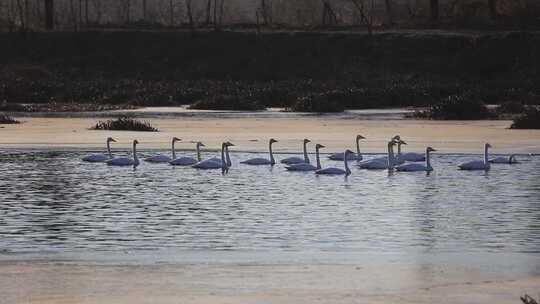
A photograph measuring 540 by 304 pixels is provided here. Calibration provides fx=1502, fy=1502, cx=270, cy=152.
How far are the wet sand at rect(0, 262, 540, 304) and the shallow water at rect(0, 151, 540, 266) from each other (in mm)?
1418

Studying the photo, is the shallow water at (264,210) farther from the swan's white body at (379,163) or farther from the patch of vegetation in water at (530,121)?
the patch of vegetation in water at (530,121)

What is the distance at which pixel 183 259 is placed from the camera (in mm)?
14867

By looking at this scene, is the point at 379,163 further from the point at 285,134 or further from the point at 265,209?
the point at 285,134

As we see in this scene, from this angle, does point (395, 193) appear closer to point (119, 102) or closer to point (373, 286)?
point (373, 286)

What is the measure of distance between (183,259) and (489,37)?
54072mm

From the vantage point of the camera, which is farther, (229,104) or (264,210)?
(229,104)

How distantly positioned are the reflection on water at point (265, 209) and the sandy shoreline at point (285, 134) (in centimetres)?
428

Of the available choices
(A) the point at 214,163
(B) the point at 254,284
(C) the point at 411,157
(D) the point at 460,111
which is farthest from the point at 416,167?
(D) the point at 460,111

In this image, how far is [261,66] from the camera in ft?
226

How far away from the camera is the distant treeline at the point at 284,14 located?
77.2m

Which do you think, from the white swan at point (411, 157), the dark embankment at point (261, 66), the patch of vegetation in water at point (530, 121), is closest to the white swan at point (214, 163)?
the white swan at point (411, 157)

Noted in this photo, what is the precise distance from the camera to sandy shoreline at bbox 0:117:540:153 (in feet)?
105

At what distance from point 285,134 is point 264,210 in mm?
16205

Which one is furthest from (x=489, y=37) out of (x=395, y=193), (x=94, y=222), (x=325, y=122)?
(x=94, y=222)
